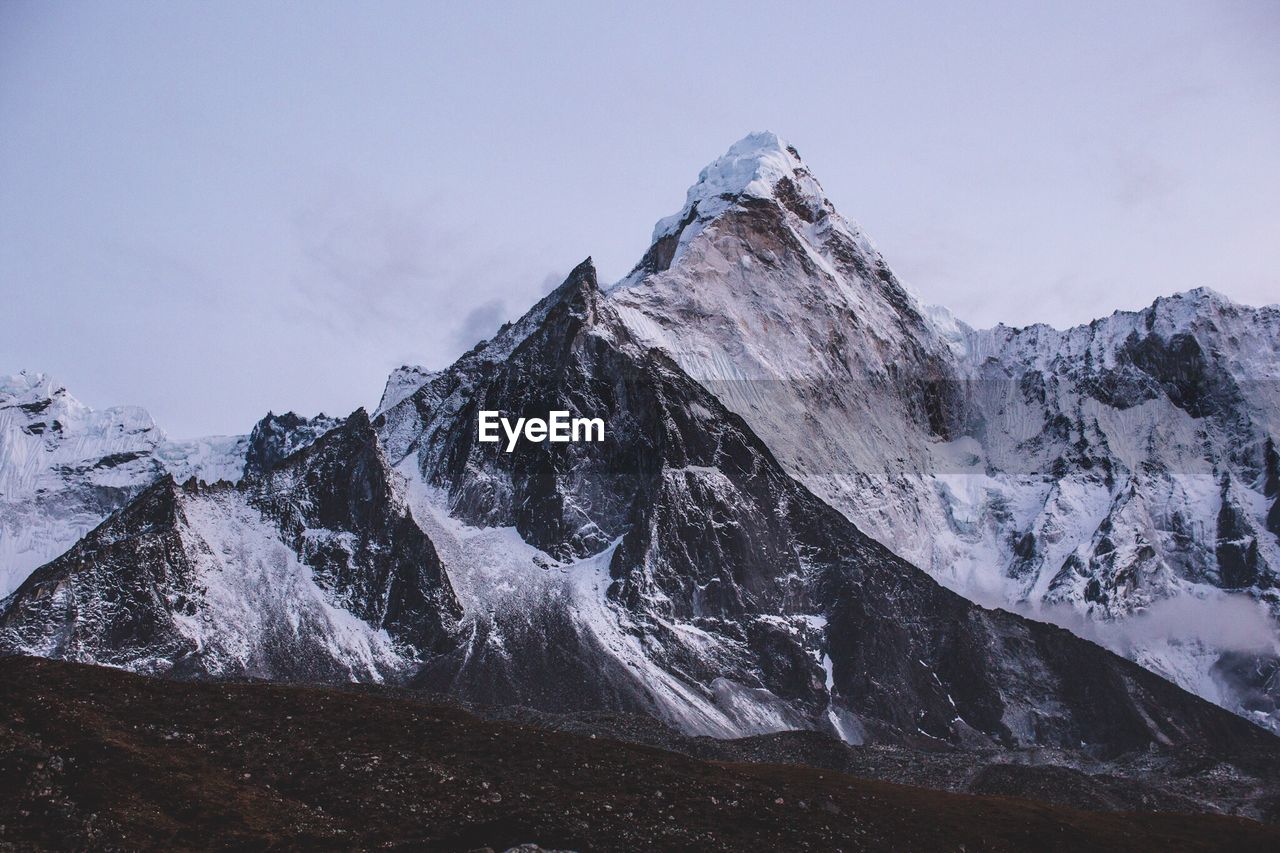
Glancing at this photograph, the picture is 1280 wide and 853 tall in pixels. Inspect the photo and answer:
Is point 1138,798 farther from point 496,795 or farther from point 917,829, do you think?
point 496,795

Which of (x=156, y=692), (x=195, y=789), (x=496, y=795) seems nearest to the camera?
(x=195, y=789)

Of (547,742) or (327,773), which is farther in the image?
(547,742)

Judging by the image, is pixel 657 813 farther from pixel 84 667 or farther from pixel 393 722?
pixel 84 667

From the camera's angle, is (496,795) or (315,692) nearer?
(496,795)

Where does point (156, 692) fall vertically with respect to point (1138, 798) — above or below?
above

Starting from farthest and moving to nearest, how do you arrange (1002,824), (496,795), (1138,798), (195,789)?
(1138,798), (1002,824), (496,795), (195,789)

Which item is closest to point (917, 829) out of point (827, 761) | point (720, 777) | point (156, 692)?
point (720, 777)

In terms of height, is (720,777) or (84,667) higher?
(84,667)

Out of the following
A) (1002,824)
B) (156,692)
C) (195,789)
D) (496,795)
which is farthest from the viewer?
(1002,824)

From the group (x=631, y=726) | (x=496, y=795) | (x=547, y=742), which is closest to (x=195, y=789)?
(x=496, y=795)
